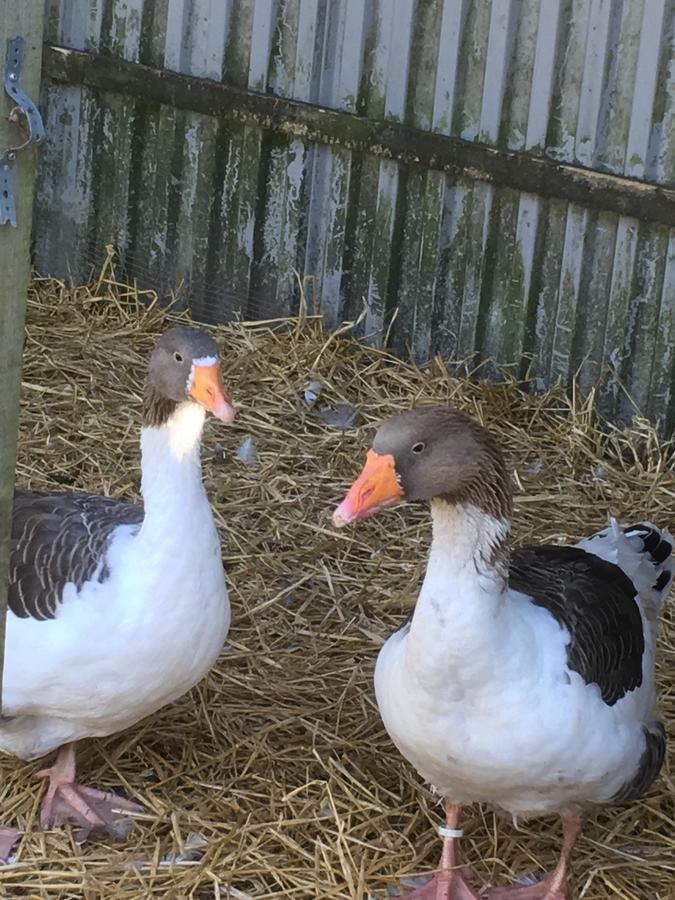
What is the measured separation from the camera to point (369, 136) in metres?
6.66

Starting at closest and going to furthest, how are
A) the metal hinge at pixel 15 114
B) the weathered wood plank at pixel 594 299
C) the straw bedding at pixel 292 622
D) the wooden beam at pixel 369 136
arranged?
the metal hinge at pixel 15 114 < the straw bedding at pixel 292 622 < the wooden beam at pixel 369 136 < the weathered wood plank at pixel 594 299

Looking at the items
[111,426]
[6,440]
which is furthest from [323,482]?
[6,440]

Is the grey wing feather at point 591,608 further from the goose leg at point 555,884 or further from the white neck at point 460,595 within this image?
the goose leg at point 555,884

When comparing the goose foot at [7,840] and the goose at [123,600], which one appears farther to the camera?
the goose foot at [7,840]

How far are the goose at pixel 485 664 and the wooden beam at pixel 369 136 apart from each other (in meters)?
2.81

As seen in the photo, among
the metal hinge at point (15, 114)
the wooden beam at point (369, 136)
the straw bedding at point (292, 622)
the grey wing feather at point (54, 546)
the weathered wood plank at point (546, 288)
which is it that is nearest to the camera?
the metal hinge at point (15, 114)

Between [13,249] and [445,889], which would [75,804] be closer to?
[445,889]

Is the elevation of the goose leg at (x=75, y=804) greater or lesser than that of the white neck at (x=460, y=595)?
lesser

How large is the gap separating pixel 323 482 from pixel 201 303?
5.73ft

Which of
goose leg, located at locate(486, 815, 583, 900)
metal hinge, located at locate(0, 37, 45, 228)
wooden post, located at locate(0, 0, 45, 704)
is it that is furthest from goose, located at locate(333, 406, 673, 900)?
metal hinge, located at locate(0, 37, 45, 228)

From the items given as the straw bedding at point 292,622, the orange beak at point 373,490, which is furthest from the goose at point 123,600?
the orange beak at point 373,490

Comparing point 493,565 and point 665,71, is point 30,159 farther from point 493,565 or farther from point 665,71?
point 665,71

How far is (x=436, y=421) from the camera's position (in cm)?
353

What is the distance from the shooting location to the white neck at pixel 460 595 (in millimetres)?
3443
